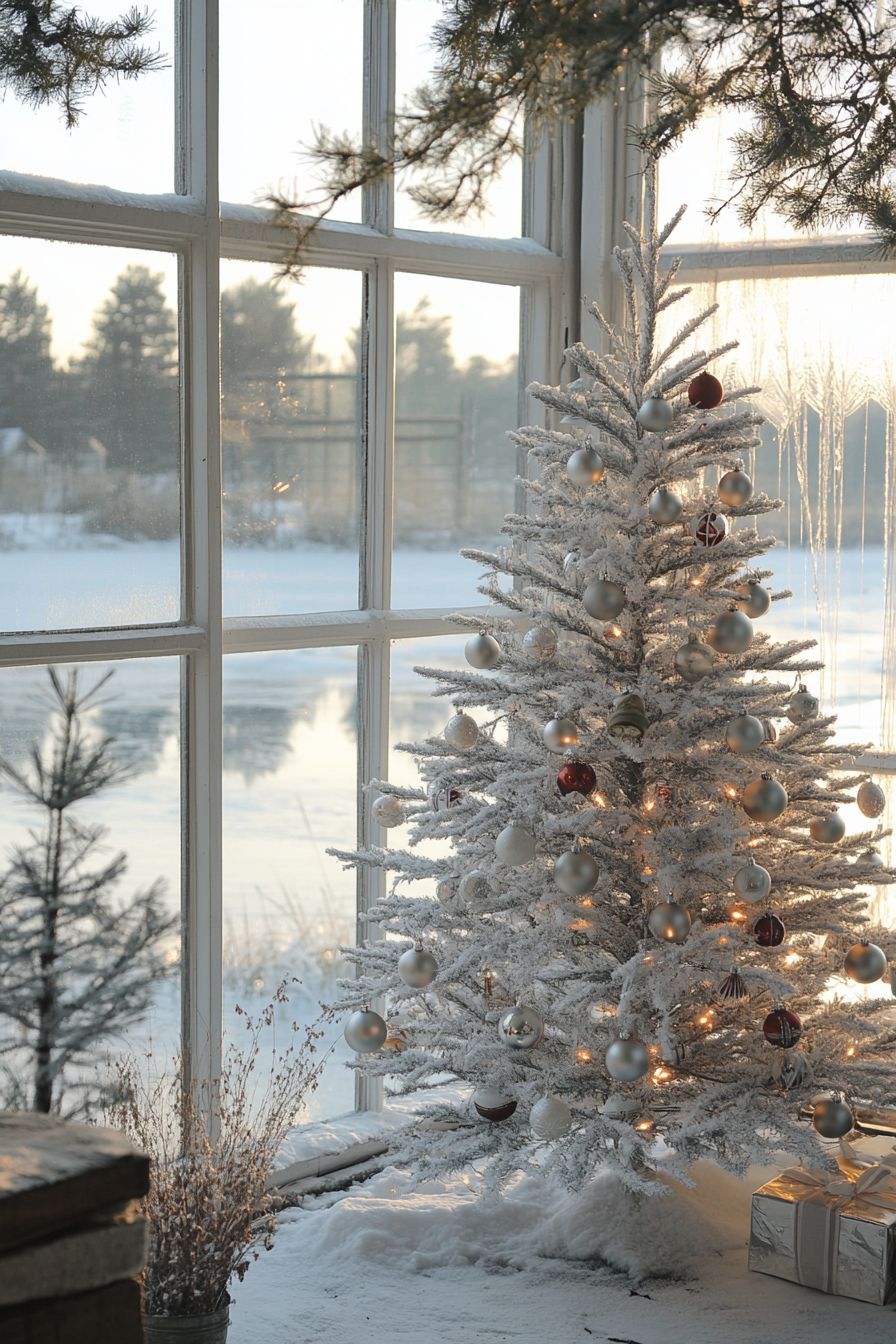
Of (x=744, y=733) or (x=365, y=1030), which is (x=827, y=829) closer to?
(x=744, y=733)

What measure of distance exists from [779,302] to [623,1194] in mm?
2302

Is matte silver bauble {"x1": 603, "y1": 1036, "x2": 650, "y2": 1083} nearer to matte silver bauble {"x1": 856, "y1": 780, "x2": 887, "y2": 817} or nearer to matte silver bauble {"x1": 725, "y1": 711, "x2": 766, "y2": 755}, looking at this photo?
matte silver bauble {"x1": 725, "y1": 711, "x2": 766, "y2": 755}

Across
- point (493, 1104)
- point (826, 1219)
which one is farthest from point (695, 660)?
point (826, 1219)

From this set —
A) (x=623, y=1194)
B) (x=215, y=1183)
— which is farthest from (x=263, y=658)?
(x=623, y=1194)

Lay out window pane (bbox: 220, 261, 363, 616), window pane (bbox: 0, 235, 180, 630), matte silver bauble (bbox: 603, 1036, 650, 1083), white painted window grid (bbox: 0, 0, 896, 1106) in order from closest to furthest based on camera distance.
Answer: matte silver bauble (bbox: 603, 1036, 650, 1083) < window pane (bbox: 0, 235, 180, 630) < white painted window grid (bbox: 0, 0, 896, 1106) < window pane (bbox: 220, 261, 363, 616)

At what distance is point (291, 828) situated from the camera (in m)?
3.34

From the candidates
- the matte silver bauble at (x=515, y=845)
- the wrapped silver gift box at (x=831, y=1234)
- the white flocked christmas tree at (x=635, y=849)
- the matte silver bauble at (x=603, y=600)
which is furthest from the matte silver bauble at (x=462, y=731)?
the wrapped silver gift box at (x=831, y=1234)

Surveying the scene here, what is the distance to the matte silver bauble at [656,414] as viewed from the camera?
8.86 ft

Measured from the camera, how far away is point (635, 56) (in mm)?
1590

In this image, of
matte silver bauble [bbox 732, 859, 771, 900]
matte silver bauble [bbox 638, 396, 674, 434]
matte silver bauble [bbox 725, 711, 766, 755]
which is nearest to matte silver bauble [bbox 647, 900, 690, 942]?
matte silver bauble [bbox 732, 859, 771, 900]

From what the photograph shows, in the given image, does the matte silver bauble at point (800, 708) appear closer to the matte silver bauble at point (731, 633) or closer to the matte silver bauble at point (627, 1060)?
the matte silver bauble at point (731, 633)

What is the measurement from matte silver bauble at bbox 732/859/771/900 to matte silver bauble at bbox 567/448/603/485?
2.74ft

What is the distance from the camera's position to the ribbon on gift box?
8.85 feet

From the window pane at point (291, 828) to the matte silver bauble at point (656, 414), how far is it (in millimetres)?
1105
